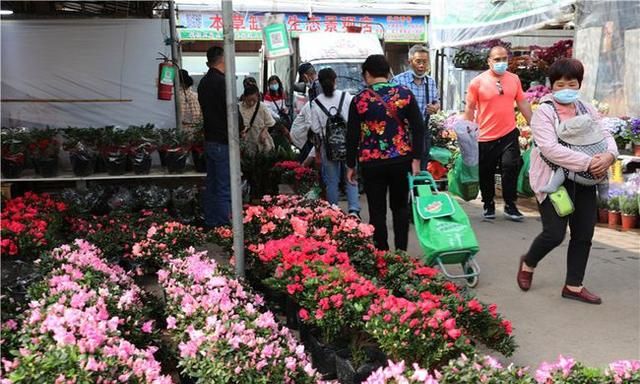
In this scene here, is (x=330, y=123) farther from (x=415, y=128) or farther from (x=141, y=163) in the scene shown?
(x=141, y=163)

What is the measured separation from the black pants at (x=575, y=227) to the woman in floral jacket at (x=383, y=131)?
3.27ft

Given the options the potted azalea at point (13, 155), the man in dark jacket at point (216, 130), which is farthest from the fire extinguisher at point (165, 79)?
the potted azalea at point (13, 155)

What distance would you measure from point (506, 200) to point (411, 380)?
4958mm

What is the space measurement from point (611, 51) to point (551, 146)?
13.2ft

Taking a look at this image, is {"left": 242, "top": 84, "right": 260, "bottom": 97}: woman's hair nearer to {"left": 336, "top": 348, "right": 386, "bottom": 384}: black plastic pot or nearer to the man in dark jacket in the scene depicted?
the man in dark jacket

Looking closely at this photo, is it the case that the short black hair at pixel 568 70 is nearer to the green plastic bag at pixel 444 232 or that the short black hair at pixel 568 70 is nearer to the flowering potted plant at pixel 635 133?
the green plastic bag at pixel 444 232

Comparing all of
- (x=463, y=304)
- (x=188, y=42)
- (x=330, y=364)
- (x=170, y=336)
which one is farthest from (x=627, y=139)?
(x=188, y=42)

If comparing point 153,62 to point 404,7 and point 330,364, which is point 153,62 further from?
point 404,7

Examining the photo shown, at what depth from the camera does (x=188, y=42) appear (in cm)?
1741

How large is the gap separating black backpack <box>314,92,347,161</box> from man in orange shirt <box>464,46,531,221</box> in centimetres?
142

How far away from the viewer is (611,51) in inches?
284

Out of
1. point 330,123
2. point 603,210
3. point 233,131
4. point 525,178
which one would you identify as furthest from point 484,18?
point 233,131

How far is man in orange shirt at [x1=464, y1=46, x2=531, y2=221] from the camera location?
20.5 feet

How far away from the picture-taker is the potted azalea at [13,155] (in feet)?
19.5
